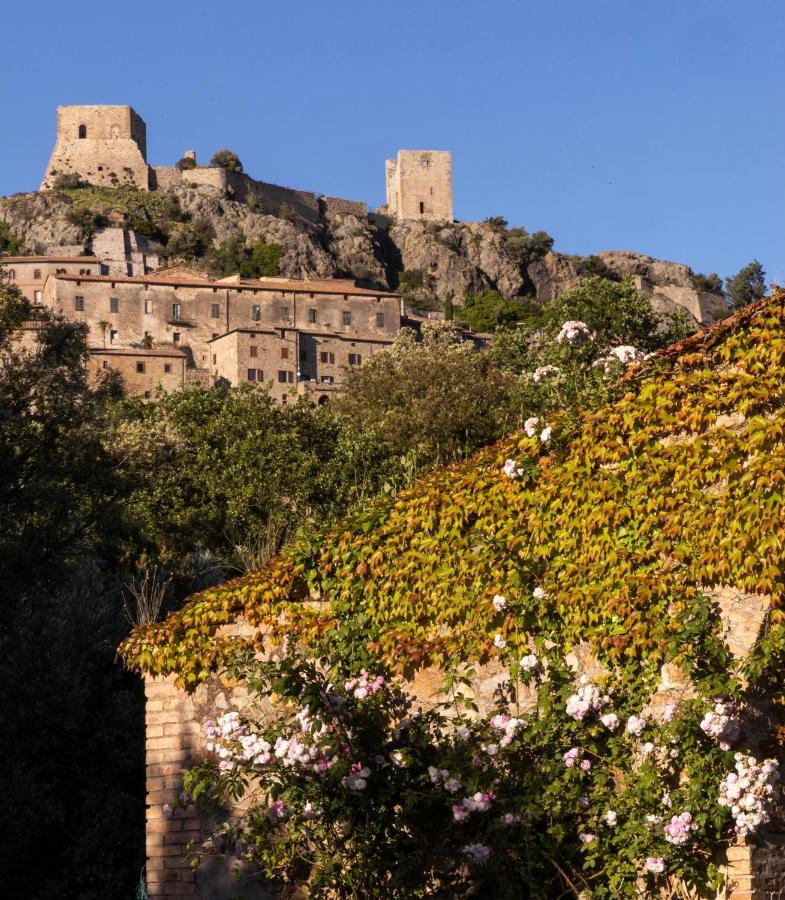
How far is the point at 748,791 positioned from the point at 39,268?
9300cm

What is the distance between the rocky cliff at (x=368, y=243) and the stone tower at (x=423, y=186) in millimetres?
3993

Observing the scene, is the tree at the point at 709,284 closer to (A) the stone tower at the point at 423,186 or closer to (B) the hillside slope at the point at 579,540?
(A) the stone tower at the point at 423,186

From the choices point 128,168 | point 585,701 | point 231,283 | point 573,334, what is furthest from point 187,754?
point 128,168

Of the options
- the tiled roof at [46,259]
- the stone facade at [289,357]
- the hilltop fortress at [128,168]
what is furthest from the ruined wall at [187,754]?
the hilltop fortress at [128,168]

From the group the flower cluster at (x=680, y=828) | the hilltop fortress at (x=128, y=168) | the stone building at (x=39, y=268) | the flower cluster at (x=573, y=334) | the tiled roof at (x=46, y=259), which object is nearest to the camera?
the flower cluster at (x=680, y=828)

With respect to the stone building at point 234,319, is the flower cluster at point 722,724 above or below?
below

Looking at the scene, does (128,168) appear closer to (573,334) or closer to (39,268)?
(39,268)

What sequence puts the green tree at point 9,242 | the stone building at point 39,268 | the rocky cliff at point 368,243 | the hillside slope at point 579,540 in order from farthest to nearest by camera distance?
the rocky cliff at point 368,243
the green tree at point 9,242
the stone building at point 39,268
the hillside slope at point 579,540

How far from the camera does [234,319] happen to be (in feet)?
294

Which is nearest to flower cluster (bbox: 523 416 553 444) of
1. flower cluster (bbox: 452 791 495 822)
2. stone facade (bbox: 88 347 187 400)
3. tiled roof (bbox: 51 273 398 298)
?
flower cluster (bbox: 452 791 495 822)

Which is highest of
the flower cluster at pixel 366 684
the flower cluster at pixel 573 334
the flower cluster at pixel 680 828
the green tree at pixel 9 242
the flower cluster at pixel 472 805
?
the green tree at pixel 9 242

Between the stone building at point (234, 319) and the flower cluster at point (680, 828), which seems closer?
the flower cluster at point (680, 828)

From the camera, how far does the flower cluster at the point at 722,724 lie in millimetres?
6859

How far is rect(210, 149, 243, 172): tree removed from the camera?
12312 centimetres
